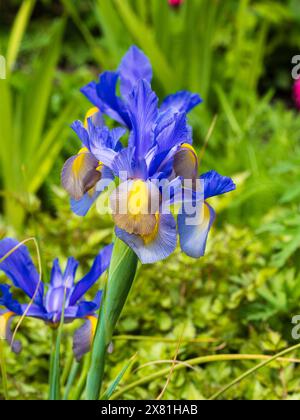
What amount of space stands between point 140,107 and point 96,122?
197 mm

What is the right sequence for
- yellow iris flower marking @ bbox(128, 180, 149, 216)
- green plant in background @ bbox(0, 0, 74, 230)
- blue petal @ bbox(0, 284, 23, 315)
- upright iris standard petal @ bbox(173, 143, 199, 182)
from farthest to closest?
green plant in background @ bbox(0, 0, 74, 230)
blue petal @ bbox(0, 284, 23, 315)
upright iris standard petal @ bbox(173, 143, 199, 182)
yellow iris flower marking @ bbox(128, 180, 149, 216)

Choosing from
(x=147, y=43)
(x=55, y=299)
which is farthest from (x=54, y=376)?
(x=147, y=43)

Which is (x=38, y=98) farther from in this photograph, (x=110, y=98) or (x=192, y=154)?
(x=192, y=154)

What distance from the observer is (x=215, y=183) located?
1.02 metres

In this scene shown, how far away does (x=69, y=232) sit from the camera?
1.95 metres

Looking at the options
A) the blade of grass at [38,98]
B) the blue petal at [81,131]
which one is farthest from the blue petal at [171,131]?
the blade of grass at [38,98]

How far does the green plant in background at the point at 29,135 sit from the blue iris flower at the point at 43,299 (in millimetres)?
1114

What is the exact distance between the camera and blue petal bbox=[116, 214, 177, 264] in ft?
3.17

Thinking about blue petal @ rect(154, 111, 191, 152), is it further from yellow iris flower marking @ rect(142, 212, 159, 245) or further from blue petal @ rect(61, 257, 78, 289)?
blue petal @ rect(61, 257, 78, 289)

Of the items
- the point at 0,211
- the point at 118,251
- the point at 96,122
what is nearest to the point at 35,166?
the point at 0,211

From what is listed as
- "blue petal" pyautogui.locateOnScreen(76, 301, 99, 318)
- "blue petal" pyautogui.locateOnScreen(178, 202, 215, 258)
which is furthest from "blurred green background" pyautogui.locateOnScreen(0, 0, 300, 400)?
→ "blue petal" pyautogui.locateOnScreen(178, 202, 215, 258)

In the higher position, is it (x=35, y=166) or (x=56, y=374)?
(x=35, y=166)

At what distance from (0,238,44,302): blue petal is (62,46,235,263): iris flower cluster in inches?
6.2
